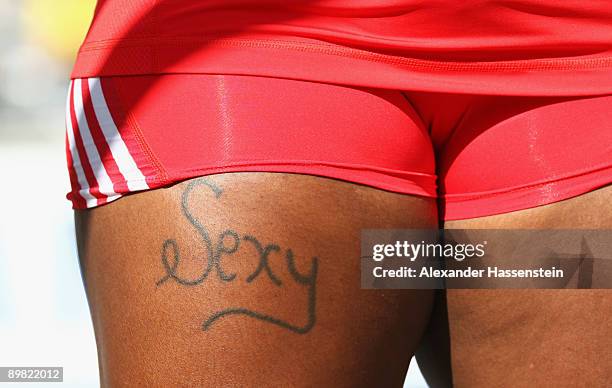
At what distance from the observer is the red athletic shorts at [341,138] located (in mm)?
969

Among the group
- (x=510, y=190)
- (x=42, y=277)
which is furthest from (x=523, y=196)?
(x=42, y=277)

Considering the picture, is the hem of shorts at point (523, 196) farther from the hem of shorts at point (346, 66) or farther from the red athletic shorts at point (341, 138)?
the hem of shorts at point (346, 66)

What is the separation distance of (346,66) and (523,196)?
27 centimetres

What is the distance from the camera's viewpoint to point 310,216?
3.16 feet

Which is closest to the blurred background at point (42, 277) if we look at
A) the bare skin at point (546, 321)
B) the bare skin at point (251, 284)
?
the bare skin at point (546, 321)

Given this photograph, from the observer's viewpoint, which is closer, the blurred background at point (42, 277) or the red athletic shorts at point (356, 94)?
the red athletic shorts at point (356, 94)

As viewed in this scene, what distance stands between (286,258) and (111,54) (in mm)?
326

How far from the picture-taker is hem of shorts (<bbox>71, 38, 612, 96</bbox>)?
0.98 m

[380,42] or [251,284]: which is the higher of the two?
[380,42]

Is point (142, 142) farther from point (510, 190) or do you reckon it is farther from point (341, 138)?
point (510, 190)

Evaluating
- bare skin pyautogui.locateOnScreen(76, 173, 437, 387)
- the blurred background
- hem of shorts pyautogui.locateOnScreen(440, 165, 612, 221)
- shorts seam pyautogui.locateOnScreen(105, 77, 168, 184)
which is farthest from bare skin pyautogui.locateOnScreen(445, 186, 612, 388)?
the blurred background

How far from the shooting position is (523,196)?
1.03 m

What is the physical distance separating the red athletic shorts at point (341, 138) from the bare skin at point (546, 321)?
0.02 m

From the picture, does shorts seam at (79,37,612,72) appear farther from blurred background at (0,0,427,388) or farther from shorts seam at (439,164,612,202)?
blurred background at (0,0,427,388)
